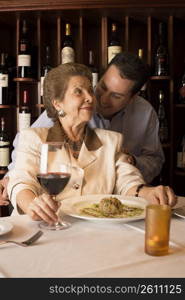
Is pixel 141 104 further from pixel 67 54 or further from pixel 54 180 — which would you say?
pixel 54 180

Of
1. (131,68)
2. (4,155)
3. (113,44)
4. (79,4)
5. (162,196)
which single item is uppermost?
(79,4)

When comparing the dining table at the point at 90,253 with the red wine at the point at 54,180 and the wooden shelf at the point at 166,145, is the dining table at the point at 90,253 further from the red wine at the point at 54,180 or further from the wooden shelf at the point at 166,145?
the wooden shelf at the point at 166,145

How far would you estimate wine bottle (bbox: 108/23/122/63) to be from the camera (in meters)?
2.82

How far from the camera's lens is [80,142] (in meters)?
1.63

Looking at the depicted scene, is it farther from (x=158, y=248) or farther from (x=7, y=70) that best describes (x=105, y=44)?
(x=158, y=248)

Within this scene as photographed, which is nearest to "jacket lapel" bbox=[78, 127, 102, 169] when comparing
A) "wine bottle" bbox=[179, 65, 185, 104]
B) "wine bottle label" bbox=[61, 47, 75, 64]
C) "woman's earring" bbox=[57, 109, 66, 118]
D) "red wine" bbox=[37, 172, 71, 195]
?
"woman's earring" bbox=[57, 109, 66, 118]

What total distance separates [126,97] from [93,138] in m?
0.52

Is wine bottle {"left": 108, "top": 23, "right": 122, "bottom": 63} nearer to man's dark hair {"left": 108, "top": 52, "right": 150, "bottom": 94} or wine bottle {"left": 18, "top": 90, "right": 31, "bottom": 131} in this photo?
wine bottle {"left": 18, "top": 90, "right": 31, "bottom": 131}

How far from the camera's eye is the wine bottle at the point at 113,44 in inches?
111

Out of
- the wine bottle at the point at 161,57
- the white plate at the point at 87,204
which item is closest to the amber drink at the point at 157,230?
the white plate at the point at 87,204

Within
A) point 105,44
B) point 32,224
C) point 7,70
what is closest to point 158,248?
point 32,224

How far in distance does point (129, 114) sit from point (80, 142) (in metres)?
0.79

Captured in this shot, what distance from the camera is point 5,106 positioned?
2.98 m

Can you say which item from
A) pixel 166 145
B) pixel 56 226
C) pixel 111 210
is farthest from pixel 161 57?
pixel 56 226
